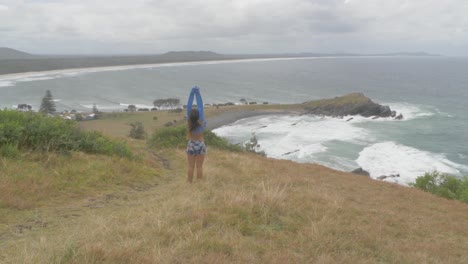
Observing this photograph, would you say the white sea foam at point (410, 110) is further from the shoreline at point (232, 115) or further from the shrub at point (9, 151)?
the shrub at point (9, 151)

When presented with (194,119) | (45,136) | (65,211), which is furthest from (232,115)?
(65,211)

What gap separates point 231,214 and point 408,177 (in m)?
36.6

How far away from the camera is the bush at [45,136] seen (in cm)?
1002

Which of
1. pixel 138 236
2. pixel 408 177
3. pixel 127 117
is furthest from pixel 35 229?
pixel 127 117

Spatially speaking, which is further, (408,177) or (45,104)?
→ (45,104)

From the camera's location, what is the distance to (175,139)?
1980cm

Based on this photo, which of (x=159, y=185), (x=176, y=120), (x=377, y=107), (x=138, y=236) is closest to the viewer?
(x=138, y=236)

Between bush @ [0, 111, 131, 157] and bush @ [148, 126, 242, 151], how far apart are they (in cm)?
646

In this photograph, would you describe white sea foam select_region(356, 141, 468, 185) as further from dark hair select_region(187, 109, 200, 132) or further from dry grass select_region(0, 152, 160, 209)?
dark hair select_region(187, 109, 200, 132)

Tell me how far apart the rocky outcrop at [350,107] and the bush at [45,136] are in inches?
3036

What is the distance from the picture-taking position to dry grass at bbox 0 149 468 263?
457cm

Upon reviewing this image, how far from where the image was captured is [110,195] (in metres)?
8.34

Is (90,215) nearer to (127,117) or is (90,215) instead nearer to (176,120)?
(176,120)

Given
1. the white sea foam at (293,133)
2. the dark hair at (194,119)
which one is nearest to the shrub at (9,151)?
the dark hair at (194,119)
